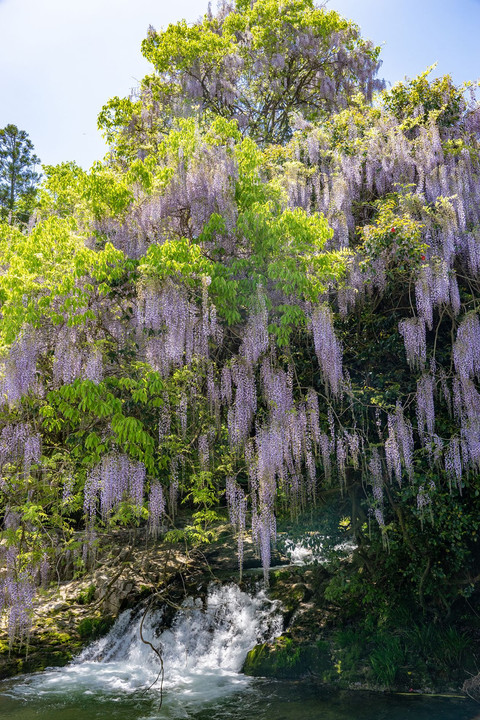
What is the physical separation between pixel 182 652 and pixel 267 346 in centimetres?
492

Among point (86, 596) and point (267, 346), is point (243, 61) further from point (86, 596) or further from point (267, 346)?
point (86, 596)

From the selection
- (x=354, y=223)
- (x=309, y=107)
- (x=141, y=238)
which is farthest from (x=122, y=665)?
(x=309, y=107)

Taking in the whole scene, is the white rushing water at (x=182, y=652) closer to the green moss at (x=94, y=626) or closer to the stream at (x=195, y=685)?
the stream at (x=195, y=685)

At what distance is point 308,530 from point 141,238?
4.94m

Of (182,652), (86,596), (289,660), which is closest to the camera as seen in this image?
(289,660)

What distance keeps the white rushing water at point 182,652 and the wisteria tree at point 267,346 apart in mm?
1153

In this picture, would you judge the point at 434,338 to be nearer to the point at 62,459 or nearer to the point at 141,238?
the point at 141,238

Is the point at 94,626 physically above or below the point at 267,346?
below

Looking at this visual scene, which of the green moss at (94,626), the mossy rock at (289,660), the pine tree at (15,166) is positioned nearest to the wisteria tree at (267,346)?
the mossy rock at (289,660)

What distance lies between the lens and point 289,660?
7566mm

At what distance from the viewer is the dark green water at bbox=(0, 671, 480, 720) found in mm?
6168

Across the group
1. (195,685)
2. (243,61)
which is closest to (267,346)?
(195,685)

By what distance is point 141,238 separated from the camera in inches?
301

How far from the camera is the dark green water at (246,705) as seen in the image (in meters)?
6.17
